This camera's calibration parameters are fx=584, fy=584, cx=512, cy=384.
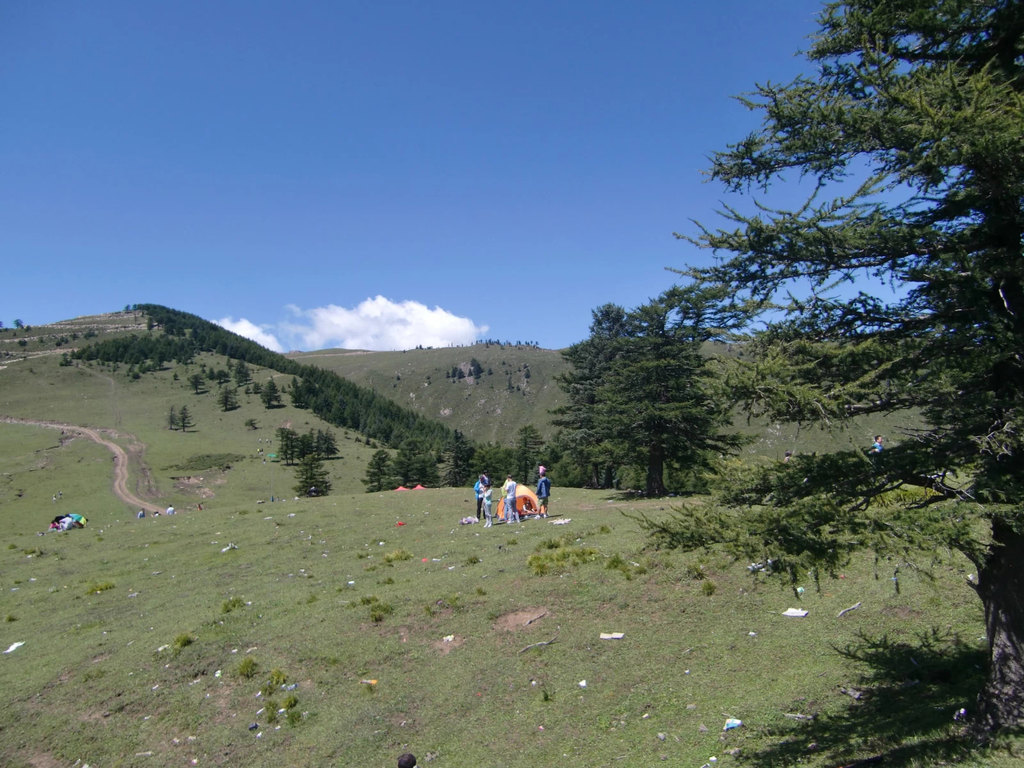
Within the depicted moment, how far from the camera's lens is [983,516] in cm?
589

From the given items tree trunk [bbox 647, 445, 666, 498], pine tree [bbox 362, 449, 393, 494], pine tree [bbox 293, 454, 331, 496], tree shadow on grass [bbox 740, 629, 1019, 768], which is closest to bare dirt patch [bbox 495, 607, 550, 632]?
tree shadow on grass [bbox 740, 629, 1019, 768]

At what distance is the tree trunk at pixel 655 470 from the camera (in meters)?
29.9

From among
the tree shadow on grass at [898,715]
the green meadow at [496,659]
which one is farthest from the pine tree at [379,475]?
the tree shadow on grass at [898,715]

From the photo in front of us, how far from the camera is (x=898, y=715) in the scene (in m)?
8.23

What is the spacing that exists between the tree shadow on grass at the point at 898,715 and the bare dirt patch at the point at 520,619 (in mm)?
5777

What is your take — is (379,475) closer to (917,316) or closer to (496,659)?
(496,659)

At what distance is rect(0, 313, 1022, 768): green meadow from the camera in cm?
895

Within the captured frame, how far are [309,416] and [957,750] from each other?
18954 cm

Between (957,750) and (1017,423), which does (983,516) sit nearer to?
(1017,423)

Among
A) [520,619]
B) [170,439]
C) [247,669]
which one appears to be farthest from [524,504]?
[170,439]

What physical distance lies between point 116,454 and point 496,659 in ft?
469

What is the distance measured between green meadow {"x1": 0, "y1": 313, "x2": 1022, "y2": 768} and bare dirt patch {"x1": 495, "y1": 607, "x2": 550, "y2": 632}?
58 mm

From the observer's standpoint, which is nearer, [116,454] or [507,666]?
[507,666]

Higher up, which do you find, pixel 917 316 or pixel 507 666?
pixel 917 316
